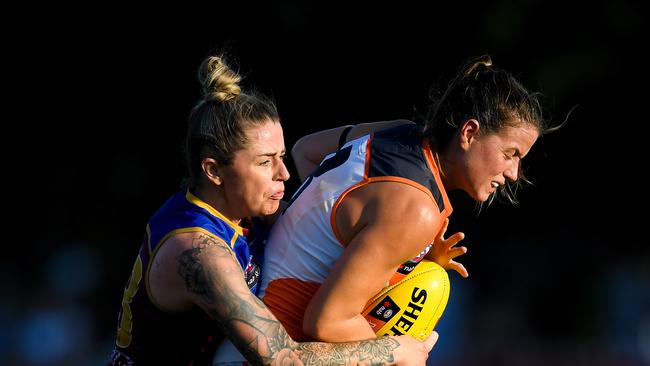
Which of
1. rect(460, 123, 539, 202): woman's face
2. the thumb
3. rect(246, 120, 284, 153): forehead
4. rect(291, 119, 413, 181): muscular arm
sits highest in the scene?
rect(246, 120, 284, 153): forehead

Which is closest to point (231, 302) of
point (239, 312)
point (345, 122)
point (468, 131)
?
point (239, 312)

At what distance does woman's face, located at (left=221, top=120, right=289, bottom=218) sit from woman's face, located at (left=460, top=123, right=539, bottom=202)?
0.76 m

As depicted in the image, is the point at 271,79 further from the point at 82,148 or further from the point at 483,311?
the point at 483,311

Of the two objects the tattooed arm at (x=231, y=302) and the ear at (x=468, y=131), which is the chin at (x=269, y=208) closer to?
the tattooed arm at (x=231, y=302)

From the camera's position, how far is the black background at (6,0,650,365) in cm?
1119

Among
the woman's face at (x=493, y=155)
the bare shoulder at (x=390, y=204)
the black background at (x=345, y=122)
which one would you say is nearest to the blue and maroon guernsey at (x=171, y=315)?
the bare shoulder at (x=390, y=204)

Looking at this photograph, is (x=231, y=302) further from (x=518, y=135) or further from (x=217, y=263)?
(x=518, y=135)

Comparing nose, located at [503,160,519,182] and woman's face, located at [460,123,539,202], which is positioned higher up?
woman's face, located at [460,123,539,202]

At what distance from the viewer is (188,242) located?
380 cm

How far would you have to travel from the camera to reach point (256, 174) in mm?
4004

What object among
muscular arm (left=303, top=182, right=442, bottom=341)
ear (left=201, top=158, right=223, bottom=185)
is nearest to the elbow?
muscular arm (left=303, top=182, right=442, bottom=341)

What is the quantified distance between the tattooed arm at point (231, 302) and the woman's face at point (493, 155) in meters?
0.83

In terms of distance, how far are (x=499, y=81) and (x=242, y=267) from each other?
4.27ft

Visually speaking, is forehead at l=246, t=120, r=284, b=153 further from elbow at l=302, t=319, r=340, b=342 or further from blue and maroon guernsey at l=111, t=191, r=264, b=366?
elbow at l=302, t=319, r=340, b=342
